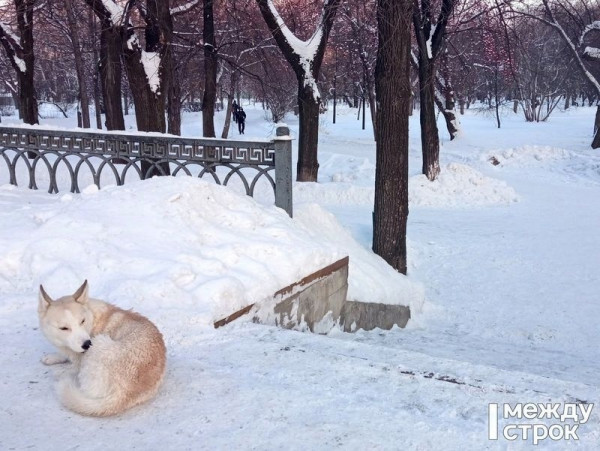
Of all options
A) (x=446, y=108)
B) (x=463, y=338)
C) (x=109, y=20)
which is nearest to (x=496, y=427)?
(x=463, y=338)

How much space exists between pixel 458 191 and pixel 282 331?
11.9 m

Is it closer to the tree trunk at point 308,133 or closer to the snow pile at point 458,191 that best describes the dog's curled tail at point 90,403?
the tree trunk at point 308,133

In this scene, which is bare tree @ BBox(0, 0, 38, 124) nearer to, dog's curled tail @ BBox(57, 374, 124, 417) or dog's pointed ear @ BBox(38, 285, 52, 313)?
dog's pointed ear @ BBox(38, 285, 52, 313)

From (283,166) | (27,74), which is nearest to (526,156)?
(27,74)

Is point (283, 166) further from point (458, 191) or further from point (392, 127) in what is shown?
point (458, 191)

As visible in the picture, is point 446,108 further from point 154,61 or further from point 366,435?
point 366,435

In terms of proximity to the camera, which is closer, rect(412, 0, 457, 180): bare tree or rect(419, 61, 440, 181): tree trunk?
rect(412, 0, 457, 180): bare tree

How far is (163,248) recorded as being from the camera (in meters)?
5.59

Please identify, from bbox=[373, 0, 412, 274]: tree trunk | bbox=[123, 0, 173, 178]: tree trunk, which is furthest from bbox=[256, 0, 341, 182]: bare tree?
bbox=[373, 0, 412, 274]: tree trunk

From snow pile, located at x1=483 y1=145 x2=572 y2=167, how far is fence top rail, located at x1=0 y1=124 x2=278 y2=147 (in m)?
17.7

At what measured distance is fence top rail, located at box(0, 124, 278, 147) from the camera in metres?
7.43

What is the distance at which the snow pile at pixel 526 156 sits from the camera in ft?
76.0

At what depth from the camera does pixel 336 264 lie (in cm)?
658

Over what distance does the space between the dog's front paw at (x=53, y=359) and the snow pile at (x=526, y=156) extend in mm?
21493
